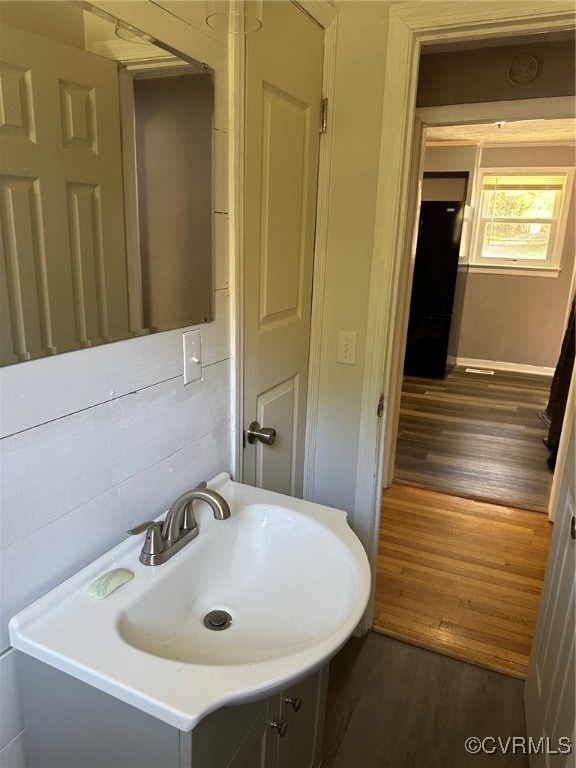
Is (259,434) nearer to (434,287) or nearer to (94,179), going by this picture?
(94,179)

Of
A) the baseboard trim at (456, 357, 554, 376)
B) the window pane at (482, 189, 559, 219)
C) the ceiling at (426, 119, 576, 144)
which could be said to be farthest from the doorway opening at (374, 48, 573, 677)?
the window pane at (482, 189, 559, 219)

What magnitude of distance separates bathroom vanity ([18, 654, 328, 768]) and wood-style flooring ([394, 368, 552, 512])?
2.59 metres

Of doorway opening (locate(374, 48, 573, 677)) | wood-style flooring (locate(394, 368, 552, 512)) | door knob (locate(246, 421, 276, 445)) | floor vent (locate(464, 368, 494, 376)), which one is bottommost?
doorway opening (locate(374, 48, 573, 677))

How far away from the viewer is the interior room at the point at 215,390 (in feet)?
2.69

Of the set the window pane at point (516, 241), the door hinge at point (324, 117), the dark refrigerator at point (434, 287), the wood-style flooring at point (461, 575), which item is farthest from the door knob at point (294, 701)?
the window pane at point (516, 241)

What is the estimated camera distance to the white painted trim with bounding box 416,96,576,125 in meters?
2.10

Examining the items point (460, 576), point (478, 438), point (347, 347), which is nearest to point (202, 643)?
point (347, 347)

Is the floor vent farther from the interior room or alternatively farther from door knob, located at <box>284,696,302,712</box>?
door knob, located at <box>284,696,302,712</box>

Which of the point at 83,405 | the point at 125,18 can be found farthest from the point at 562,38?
the point at 83,405

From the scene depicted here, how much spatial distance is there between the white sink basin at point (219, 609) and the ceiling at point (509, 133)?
4290 mm

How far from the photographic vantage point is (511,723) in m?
1.74

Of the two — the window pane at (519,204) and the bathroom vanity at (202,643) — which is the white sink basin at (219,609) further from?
the window pane at (519,204)

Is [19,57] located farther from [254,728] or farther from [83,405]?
[254,728]

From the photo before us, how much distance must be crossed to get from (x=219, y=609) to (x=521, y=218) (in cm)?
582
